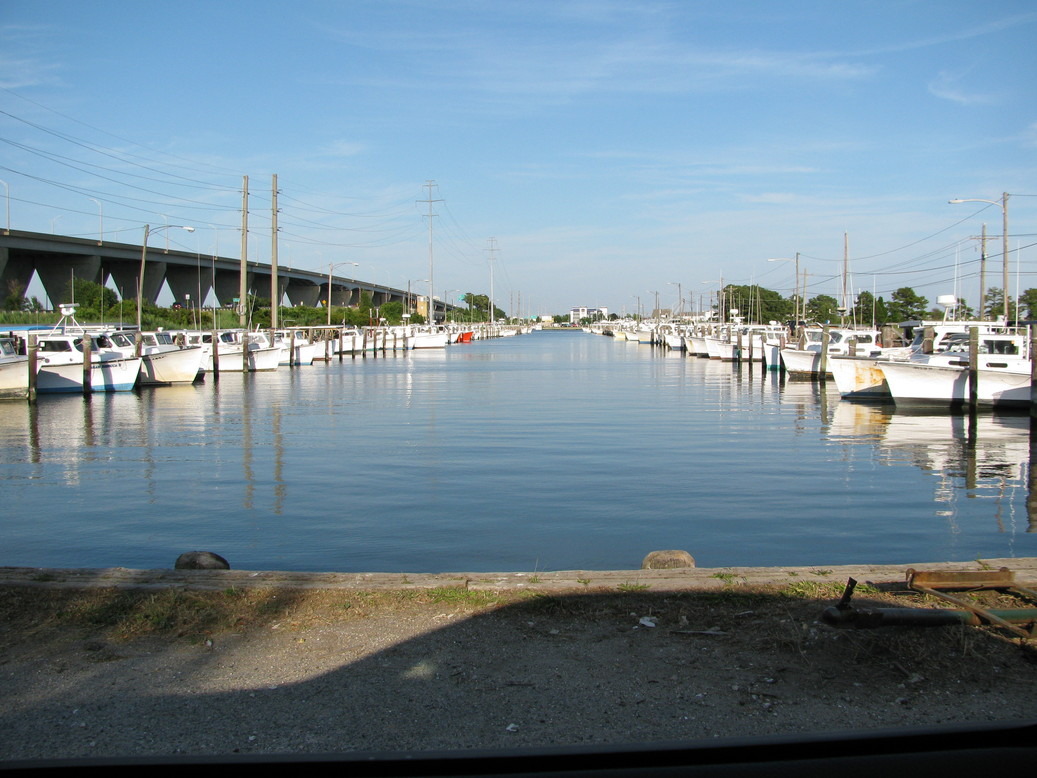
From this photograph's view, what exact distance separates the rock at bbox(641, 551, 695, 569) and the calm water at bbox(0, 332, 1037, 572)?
7.74 feet

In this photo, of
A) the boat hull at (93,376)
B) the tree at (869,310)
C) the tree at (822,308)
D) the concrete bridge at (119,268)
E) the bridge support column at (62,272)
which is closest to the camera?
the boat hull at (93,376)

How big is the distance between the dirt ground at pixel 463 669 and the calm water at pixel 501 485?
4.00 metres

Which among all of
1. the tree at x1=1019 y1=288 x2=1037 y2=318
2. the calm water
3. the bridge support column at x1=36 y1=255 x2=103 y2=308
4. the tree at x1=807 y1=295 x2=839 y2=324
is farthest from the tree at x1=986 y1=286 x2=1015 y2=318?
the bridge support column at x1=36 y1=255 x2=103 y2=308

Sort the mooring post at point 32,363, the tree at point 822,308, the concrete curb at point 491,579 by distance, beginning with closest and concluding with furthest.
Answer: the concrete curb at point 491,579 → the mooring post at point 32,363 → the tree at point 822,308

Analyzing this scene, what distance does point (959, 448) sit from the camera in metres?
24.3

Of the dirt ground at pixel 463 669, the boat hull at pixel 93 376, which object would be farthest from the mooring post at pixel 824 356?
the dirt ground at pixel 463 669

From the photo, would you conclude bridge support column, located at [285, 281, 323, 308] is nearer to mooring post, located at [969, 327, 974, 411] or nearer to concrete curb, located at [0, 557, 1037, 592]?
mooring post, located at [969, 327, 974, 411]

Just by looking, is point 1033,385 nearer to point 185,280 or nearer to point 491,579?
point 491,579

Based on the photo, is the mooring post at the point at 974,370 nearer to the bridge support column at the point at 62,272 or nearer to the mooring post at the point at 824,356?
the mooring post at the point at 824,356

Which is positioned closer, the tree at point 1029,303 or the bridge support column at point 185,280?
the tree at point 1029,303

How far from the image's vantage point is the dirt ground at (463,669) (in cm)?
513

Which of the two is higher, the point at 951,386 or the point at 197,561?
the point at 951,386

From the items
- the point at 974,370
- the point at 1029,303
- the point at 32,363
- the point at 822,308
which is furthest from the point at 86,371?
the point at 822,308

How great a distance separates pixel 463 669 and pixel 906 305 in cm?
11017
